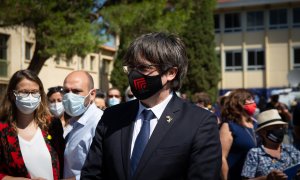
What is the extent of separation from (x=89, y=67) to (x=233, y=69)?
39.5 ft

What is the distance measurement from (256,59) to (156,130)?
37250mm

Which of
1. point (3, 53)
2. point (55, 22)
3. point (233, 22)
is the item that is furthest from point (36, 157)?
point (233, 22)

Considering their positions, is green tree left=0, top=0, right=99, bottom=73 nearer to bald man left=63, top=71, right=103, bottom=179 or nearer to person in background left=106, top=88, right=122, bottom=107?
person in background left=106, top=88, right=122, bottom=107

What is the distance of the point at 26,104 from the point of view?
4.12m

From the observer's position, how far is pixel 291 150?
15.0 feet

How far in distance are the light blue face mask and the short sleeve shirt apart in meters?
1.67

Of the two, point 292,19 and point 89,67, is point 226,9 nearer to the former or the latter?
point 292,19

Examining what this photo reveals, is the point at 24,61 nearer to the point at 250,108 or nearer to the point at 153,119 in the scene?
the point at 250,108

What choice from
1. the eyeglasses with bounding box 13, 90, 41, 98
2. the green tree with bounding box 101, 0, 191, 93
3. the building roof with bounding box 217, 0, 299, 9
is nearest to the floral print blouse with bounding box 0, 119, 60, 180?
the eyeglasses with bounding box 13, 90, 41, 98

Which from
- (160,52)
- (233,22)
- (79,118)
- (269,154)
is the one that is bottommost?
(269,154)

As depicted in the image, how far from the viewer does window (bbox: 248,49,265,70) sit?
38719mm

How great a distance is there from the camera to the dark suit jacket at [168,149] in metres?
2.69

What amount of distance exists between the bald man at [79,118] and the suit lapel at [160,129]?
143cm

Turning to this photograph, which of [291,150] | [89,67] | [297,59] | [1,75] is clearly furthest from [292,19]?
[291,150]
